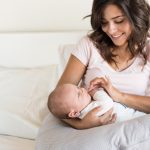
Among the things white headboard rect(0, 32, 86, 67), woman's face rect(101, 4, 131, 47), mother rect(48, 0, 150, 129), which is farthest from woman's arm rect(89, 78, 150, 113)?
white headboard rect(0, 32, 86, 67)

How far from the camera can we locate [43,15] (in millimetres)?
2254

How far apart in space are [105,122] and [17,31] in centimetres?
119

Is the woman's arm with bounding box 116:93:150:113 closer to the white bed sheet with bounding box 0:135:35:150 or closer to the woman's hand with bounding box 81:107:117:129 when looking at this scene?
the woman's hand with bounding box 81:107:117:129

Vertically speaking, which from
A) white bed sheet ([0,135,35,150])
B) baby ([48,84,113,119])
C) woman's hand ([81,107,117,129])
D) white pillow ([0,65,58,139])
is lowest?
white bed sheet ([0,135,35,150])

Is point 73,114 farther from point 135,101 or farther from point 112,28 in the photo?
point 112,28

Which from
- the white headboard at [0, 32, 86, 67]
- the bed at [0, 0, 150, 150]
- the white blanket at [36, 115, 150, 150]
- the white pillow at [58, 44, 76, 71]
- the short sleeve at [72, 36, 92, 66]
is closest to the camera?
the white blanket at [36, 115, 150, 150]

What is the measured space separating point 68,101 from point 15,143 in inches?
22.0

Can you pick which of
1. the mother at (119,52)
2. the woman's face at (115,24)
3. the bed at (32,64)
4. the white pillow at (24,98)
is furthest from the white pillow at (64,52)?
the woman's face at (115,24)

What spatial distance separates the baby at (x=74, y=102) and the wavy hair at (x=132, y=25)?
279mm

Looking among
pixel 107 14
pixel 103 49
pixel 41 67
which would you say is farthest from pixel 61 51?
pixel 107 14

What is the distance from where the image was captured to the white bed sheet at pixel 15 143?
1699mm

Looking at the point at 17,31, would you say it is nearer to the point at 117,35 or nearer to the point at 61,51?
the point at 61,51

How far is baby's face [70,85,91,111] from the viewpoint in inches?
53.9

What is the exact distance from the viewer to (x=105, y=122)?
1.37m
